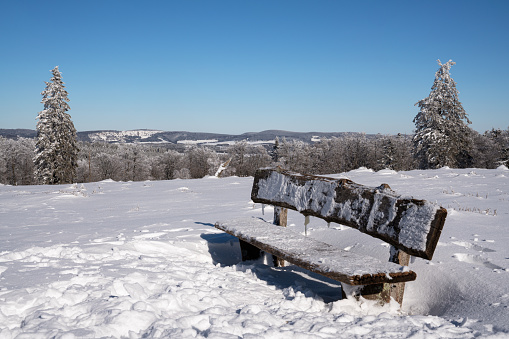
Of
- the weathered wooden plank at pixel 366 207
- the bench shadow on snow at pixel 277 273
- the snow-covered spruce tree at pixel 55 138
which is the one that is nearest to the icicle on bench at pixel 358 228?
the weathered wooden plank at pixel 366 207

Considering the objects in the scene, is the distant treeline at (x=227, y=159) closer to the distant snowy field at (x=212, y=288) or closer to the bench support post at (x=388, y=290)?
the distant snowy field at (x=212, y=288)

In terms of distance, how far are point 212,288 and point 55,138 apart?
94.5 feet

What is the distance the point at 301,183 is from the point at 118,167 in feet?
232

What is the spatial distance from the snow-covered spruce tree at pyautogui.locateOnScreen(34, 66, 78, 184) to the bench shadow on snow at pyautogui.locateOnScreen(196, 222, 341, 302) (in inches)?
1048

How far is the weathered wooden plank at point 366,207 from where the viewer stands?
277 centimetres

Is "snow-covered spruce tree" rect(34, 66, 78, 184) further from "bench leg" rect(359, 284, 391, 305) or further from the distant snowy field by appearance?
"bench leg" rect(359, 284, 391, 305)

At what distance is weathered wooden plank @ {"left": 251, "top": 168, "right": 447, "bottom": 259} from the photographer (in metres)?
2.77

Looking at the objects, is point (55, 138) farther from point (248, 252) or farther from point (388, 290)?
point (388, 290)

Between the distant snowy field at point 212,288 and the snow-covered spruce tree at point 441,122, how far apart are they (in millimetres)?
24805

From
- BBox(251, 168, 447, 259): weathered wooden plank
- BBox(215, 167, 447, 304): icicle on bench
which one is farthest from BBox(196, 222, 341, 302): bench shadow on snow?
BBox(251, 168, 447, 259): weathered wooden plank

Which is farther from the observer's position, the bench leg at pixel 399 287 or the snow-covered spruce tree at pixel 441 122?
the snow-covered spruce tree at pixel 441 122

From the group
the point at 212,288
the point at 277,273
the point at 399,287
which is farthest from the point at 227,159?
the point at 399,287

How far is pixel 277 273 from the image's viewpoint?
13.3 ft

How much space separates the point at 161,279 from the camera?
3.19 m
